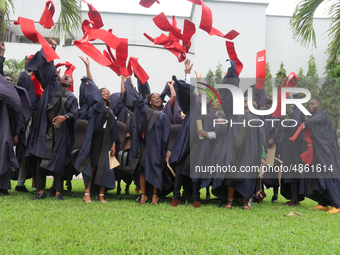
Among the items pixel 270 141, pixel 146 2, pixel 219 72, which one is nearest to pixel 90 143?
pixel 146 2

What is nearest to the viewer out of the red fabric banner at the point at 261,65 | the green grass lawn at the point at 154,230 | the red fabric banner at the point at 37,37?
the green grass lawn at the point at 154,230

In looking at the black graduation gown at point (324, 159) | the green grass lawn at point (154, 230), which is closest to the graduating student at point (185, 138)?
the green grass lawn at point (154, 230)

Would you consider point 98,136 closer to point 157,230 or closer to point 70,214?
point 70,214

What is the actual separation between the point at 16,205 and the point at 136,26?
16503 millimetres

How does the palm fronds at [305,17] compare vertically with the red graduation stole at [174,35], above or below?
above


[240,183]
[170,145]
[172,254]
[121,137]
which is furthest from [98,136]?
[172,254]

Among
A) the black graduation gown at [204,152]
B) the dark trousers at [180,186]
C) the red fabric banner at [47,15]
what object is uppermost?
the red fabric banner at [47,15]

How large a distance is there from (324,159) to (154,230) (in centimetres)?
360

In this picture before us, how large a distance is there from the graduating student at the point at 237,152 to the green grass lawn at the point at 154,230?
18.3 inches

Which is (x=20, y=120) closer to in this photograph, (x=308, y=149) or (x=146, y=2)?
(x=146, y=2)

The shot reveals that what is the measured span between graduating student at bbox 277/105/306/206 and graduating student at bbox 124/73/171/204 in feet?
7.76

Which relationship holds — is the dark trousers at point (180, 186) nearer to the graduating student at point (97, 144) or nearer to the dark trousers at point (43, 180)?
the graduating student at point (97, 144)

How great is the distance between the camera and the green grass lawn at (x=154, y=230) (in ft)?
10.3

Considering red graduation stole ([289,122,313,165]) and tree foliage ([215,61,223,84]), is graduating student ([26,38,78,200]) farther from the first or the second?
tree foliage ([215,61,223,84])
